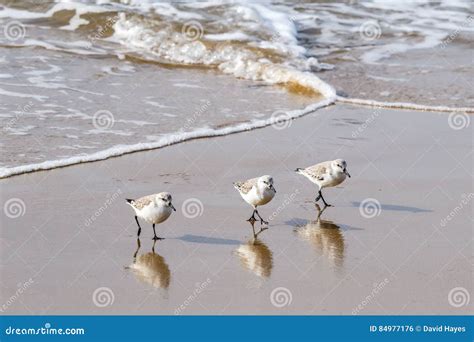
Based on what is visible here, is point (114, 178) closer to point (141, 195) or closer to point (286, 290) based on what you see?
point (141, 195)

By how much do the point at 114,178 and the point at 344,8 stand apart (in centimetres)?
1161

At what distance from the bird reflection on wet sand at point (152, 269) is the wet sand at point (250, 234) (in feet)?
0.05

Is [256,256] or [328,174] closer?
[256,256]

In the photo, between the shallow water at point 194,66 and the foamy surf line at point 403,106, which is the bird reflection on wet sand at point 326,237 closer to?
the shallow water at point 194,66

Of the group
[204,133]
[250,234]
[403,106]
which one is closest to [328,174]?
[250,234]

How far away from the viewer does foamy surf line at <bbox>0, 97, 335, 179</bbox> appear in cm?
972

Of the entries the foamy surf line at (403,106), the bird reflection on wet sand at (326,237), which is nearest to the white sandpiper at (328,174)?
the bird reflection on wet sand at (326,237)

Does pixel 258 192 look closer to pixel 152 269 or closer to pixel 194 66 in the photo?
pixel 152 269

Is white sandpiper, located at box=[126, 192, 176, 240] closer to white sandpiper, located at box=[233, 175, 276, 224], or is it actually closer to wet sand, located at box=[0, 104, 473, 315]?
wet sand, located at box=[0, 104, 473, 315]

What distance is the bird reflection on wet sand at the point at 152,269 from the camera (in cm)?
698

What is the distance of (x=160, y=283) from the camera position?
22.8 feet

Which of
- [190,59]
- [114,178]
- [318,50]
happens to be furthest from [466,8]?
[114,178]

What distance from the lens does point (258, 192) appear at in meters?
8.47

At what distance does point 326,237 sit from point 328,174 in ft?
3.68
